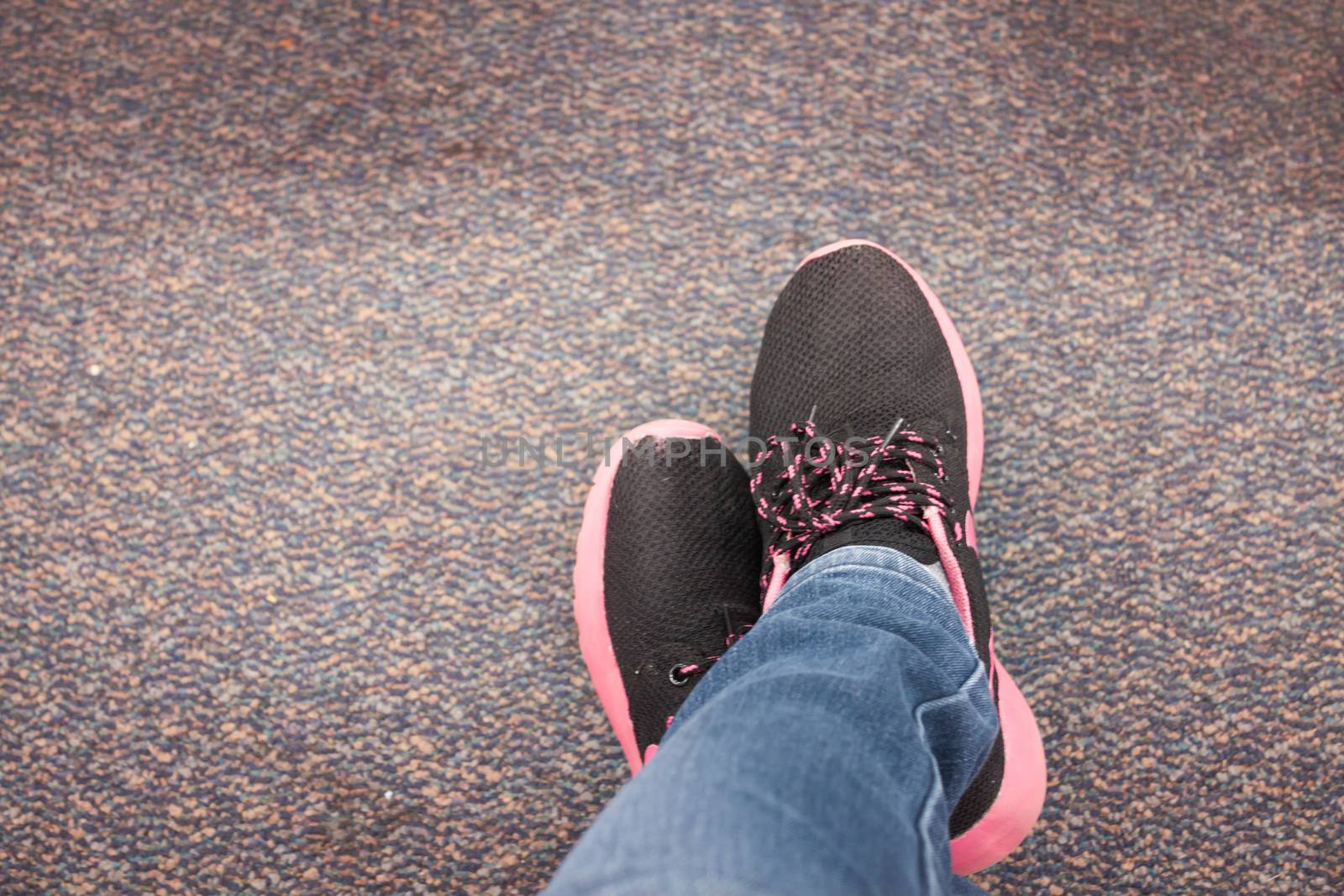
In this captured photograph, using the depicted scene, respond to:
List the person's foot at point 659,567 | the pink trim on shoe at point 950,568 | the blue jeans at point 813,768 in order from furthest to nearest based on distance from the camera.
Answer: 1. the person's foot at point 659,567
2. the pink trim on shoe at point 950,568
3. the blue jeans at point 813,768

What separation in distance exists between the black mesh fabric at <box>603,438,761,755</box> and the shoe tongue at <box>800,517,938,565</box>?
109 millimetres

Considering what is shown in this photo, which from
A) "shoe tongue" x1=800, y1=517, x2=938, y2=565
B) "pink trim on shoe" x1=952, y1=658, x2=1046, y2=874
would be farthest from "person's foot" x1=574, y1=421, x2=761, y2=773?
"pink trim on shoe" x1=952, y1=658, x2=1046, y2=874

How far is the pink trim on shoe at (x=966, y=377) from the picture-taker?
79 cm

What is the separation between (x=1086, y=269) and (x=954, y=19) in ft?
0.92

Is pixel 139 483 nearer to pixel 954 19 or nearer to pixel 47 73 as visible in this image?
pixel 47 73

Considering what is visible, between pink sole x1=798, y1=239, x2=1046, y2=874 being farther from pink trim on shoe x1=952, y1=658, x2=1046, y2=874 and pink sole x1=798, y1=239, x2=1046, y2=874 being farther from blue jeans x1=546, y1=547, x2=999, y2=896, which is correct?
blue jeans x1=546, y1=547, x2=999, y2=896

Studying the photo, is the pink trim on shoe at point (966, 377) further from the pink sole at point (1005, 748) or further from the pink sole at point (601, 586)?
the pink sole at point (601, 586)

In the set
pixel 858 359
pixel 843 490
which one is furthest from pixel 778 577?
pixel 858 359

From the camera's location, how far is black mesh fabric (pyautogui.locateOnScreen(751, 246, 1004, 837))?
77cm

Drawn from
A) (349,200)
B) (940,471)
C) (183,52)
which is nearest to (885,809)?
(940,471)

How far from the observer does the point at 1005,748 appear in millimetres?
697

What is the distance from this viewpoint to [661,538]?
79cm

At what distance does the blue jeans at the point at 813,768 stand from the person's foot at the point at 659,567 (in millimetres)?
203

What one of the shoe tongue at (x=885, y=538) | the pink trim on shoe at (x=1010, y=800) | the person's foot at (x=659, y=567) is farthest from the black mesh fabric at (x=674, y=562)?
the pink trim on shoe at (x=1010, y=800)
